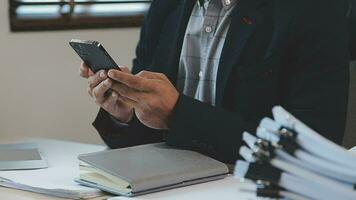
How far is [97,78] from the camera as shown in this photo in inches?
51.5

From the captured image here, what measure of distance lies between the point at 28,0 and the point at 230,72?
0.89 metres

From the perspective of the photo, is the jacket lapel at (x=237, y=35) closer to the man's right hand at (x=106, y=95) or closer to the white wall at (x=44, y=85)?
the man's right hand at (x=106, y=95)

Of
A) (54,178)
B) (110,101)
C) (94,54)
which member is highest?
(94,54)

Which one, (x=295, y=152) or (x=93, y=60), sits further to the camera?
(x=93, y=60)

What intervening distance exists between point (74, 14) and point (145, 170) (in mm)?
1078

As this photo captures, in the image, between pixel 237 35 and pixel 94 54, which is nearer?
pixel 94 54

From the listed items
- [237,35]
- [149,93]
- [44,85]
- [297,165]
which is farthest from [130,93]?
[44,85]

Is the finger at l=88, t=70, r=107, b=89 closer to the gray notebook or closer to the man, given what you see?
the man

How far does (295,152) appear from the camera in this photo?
68 cm

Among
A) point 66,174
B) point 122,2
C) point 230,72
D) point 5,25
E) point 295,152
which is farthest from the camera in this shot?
point 122,2

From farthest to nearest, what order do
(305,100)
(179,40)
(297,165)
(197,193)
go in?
(179,40)
(305,100)
(197,193)
(297,165)

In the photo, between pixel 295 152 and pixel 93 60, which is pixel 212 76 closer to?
pixel 93 60

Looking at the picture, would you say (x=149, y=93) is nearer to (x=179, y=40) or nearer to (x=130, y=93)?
(x=130, y=93)

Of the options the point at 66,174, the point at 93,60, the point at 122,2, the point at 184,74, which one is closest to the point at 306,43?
the point at 184,74
